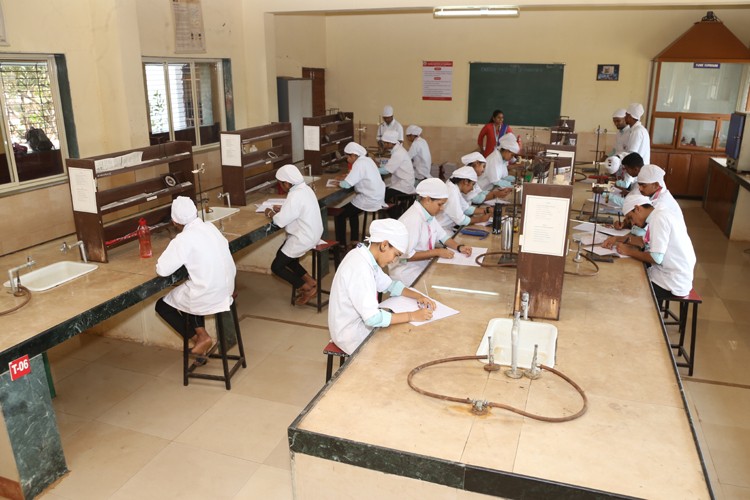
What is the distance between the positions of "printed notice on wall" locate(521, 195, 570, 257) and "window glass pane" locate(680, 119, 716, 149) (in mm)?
7385

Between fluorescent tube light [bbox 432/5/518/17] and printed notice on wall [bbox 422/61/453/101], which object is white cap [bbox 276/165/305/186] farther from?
printed notice on wall [bbox 422/61/453/101]

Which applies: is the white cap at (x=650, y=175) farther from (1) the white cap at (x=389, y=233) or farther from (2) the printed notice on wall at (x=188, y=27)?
(2) the printed notice on wall at (x=188, y=27)

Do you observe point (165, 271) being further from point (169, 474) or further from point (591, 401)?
point (591, 401)

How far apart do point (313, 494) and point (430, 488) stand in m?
0.47

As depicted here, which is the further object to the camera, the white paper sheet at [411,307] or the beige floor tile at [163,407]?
the beige floor tile at [163,407]

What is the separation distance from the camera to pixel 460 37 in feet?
31.6

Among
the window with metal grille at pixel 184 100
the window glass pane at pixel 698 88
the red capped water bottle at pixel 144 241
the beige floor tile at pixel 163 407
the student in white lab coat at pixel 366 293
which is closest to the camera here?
the student in white lab coat at pixel 366 293

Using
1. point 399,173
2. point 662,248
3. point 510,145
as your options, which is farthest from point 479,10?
point 662,248

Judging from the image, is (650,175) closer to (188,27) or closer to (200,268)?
(200,268)

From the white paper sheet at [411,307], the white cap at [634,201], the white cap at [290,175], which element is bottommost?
the white paper sheet at [411,307]

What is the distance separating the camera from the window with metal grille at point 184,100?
245 inches

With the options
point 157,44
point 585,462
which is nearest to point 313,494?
point 585,462

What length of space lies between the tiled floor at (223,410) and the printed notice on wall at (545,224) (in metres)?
1.62

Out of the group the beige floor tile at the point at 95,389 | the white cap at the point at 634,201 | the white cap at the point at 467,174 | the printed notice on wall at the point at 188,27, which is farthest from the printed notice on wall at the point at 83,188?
the white cap at the point at 634,201
